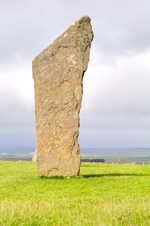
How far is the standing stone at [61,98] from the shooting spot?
16.8 meters

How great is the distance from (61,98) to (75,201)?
23.0 feet

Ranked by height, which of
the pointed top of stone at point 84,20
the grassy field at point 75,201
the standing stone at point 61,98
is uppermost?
the pointed top of stone at point 84,20

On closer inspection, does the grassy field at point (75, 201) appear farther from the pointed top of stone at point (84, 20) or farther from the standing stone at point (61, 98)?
the pointed top of stone at point (84, 20)

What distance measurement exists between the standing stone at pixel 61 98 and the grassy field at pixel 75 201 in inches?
40.0

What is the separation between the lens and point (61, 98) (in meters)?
17.1

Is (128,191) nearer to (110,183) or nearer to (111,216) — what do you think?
(110,183)

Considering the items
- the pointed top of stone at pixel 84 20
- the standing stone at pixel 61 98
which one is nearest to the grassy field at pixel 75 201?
the standing stone at pixel 61 98

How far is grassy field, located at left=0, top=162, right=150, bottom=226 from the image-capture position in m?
7.60

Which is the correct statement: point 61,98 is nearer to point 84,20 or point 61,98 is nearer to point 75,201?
point 84,20

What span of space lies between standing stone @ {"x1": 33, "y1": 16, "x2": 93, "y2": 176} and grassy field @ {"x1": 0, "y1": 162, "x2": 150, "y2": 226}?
40.0 inches

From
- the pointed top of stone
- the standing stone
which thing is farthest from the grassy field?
the pointed top of stone

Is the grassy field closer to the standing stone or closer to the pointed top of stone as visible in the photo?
the standing stone

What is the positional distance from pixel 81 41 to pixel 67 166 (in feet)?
21.5

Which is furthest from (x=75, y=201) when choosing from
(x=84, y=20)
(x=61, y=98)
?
(x=84, y=20)
